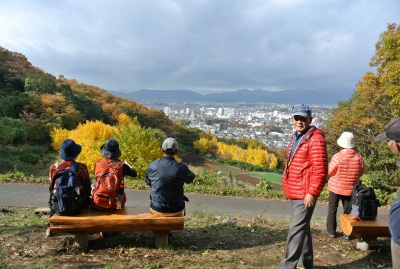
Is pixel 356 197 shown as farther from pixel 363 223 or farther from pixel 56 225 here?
pixel 56 225

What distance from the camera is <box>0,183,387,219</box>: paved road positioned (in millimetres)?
7953

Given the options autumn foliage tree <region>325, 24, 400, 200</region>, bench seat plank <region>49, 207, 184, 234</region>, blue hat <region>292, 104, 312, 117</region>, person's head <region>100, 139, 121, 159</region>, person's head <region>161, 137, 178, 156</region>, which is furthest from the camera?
autumn foliage tree <region>325, 24, 400, 200</region>

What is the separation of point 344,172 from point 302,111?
6.65ft

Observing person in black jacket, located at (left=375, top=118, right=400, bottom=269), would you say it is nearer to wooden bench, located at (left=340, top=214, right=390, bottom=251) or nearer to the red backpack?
wooden bench, located at (left=340, top=214, right=390, bottom=251)

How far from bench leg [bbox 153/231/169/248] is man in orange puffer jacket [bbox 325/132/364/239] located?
273cm

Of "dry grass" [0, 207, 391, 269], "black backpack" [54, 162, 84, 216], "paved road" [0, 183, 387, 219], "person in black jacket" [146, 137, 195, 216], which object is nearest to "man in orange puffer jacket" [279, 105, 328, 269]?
"dry grass" [0, 207, 391, 269]

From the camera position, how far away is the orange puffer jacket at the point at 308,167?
12.1 feet

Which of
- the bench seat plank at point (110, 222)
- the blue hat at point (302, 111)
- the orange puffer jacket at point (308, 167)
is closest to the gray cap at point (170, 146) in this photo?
the bench seat plank at point (110, 222)

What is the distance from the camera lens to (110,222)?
4301mm

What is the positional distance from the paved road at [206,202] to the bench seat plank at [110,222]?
3.18 meters

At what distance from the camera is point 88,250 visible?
4480 millimetres

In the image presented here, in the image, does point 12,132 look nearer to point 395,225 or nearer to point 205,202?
point 205,202

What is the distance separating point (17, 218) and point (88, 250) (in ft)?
7.98

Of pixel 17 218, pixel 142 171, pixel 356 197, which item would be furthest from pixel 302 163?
pixel 142 171
